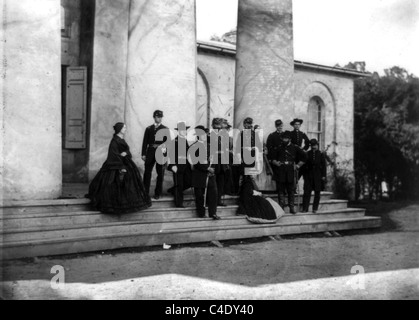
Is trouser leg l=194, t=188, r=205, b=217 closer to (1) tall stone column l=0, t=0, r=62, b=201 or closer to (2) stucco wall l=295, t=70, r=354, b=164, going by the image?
(1) tall stone column l=0, t=0, r=62, b=201

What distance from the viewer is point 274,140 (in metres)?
11.4

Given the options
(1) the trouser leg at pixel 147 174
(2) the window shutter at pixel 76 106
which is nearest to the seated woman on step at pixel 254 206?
(1) the trouser leg at pixel 147 174

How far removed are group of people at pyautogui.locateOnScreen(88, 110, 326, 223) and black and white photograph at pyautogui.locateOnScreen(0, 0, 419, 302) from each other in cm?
3

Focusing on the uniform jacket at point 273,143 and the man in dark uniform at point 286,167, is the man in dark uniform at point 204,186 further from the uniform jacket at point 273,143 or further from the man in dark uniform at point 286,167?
the uniform jacket at point 273,143

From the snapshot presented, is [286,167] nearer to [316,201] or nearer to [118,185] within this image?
[316,201]

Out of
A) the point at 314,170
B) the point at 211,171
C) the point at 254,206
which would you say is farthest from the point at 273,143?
the point at 211,171

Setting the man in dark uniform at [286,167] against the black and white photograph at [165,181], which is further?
the man in dark uniform at [286,167]

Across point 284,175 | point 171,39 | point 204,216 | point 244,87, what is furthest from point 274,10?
point 204,216

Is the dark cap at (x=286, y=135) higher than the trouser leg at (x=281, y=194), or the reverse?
the dark cap at (x=286, y=135)

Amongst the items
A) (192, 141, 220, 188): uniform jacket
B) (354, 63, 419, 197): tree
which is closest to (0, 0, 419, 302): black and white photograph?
(192, 141, 220, 188): uniform jacket

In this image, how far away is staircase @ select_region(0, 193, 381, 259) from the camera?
7617 mm

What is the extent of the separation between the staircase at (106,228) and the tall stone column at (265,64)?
2088 millimetres

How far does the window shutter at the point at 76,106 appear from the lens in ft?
41.5

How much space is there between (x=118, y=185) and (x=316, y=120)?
44.7 ft
